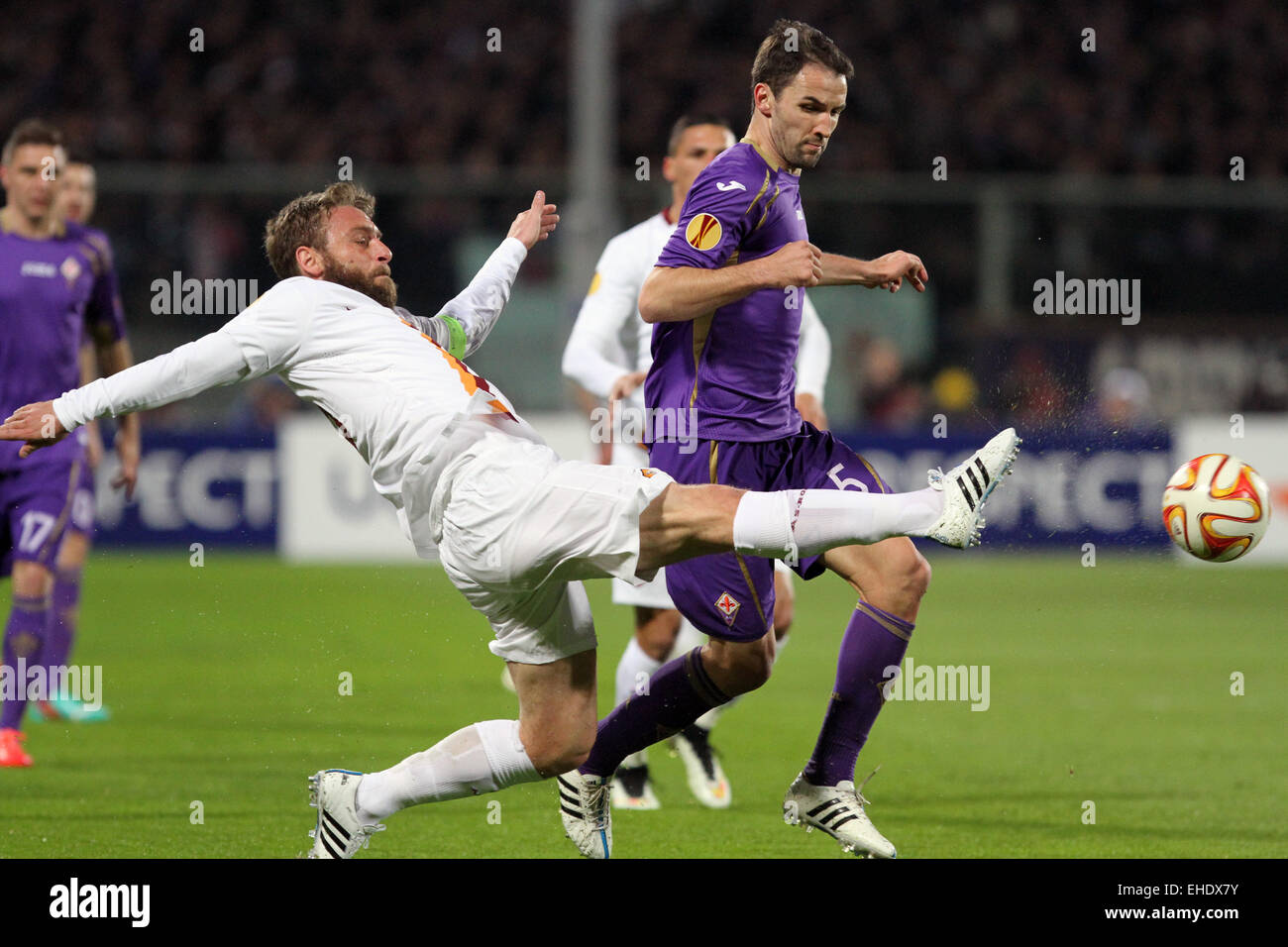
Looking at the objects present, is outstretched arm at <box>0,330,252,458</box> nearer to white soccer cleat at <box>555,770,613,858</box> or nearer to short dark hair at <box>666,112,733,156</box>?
white soccer cleat at <box>555,770,613,858</box>

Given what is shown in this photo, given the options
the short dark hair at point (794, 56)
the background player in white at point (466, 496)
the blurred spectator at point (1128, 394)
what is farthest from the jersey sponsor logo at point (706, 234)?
the blurred spectator at point (1128, 394)

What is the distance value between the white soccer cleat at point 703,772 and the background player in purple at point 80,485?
305cm

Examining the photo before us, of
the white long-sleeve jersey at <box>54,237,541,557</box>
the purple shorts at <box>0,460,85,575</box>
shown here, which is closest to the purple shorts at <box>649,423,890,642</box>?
the white long-sleeve jersey at <box>54,237,541,557</box>

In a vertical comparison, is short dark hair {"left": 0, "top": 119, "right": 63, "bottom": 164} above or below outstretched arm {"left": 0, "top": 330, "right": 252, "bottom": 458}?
above

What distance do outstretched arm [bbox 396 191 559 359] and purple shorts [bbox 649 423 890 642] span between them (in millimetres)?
668

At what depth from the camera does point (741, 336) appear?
17.9 feet

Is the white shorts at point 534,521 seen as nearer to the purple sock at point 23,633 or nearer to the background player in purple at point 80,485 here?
the purple sock at point 23,633

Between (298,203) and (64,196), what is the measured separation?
409cm

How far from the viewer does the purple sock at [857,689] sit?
541cm

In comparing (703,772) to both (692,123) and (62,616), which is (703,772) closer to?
(692,123)

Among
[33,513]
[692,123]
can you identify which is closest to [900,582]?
[692,123]

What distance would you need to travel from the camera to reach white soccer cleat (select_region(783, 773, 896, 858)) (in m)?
5.28
